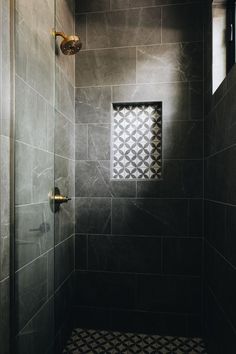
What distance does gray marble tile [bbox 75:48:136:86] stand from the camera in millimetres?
1820

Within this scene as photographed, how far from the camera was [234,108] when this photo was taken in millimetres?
1141

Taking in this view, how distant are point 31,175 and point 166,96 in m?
1.20

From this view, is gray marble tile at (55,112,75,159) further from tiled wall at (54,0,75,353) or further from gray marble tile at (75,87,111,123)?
gray marble tile at (75,87,111,123)

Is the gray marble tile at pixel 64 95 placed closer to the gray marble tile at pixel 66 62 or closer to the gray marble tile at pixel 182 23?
the gray marble tile at pixel 66 62

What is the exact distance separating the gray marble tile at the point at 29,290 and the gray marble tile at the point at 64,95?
3.07ft

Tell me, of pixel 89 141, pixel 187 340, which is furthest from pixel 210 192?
pixel 187 340

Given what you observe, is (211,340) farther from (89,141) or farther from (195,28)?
(195,28)

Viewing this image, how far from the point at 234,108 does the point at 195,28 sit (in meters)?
0.96

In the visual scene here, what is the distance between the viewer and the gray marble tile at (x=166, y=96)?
5.82ft

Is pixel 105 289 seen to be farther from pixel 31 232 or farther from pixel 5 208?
pixel 5 208

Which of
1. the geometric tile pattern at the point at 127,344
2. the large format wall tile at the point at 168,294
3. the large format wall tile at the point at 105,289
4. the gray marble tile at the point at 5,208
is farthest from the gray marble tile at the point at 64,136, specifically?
the geometric tile pattern at the point at 127,344

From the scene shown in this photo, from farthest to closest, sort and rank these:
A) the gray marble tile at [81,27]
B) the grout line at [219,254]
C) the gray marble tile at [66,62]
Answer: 1. the gray marble tile at [81,27]
2. the gray marble tile at [66,62]
3. the grout line at [219,254]

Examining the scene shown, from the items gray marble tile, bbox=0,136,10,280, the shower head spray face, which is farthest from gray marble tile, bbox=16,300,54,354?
the shower head spray face

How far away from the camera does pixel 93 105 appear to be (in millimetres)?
1858
